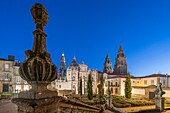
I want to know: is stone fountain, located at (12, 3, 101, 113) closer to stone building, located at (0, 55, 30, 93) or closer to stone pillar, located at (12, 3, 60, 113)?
stone pillar, located at (12, 3, 60, 113)

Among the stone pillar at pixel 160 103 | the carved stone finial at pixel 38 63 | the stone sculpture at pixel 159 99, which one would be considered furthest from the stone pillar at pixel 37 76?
the stone pillar at pixel 160 103

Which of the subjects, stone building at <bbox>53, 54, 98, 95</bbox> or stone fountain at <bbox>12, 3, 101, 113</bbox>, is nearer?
stone fountain at <bbox>12, 3, 101, 113</bbox>

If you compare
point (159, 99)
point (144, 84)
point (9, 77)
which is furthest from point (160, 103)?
point (9, 77)

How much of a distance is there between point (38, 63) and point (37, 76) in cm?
23

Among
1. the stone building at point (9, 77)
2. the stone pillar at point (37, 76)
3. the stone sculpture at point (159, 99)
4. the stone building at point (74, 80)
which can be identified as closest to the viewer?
the stone pillar at point (37, 76)

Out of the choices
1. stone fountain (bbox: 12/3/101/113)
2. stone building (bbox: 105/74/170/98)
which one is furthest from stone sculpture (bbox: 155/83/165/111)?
stone building (bbox: 105/74/170/98)

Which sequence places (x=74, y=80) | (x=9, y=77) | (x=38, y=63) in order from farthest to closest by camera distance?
(x=74, y=80) < (x=9, y=77) < (x=38, y=63)

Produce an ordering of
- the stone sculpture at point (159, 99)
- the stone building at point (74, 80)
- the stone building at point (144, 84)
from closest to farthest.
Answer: the stone sculpture at point (159, 99) < the stone building at point (144, 84) < the stone building at point (74, 80)

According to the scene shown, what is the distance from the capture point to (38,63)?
90.7 inches

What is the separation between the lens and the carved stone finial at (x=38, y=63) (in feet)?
7.47

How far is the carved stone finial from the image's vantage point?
89.6 inches

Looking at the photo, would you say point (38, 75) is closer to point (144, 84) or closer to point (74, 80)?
point (144, 84)

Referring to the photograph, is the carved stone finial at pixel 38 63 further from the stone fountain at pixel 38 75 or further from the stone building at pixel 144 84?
the stone building at pixel 144 84

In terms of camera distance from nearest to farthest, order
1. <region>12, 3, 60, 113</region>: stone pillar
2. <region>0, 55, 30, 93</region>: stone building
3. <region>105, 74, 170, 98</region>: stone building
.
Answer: <region>12, 3, 60, 113</region>: stone pillar → <region>105, 74, 170, 98</region>: stone building → <region>0, 55, 30, 93</region>: stone building
